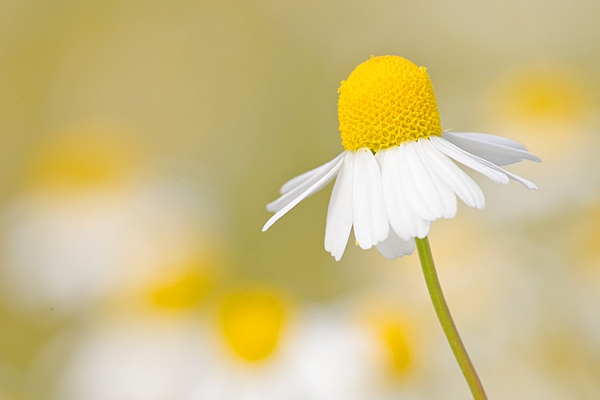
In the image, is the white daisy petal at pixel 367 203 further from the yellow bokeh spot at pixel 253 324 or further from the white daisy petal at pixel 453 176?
the yellow bokeh spot at pixel 253 324

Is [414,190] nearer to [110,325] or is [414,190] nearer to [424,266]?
[424,266]

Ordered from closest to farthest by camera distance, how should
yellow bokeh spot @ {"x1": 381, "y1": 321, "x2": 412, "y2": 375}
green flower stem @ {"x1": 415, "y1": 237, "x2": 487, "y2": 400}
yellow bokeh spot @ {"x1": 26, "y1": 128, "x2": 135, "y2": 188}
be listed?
1. green flower stem @ {"x1": 415, "y1": 237, "x2": 487, "y2": 400}
2. yellow bokeh spot @ {"x1": 381, "y1": 321, "x2": 412, "y2": 375}
3. yellow bokeh spot @ {"x1": 26, "y1": 128, "x2": 135, "y2": 188}

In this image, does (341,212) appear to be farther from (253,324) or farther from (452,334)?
(253,324)

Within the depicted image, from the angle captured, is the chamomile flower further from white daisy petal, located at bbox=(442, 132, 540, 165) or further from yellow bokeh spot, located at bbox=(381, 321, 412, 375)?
yellow bokeh spot, located at bbox=(381, 321, 412, 375)

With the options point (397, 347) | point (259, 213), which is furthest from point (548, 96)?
point (259, 213)

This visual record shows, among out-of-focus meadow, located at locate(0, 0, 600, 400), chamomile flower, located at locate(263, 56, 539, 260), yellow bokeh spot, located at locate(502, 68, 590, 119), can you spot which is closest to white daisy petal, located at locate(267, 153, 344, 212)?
chamomile flower, located at locate(263, 56, 539, 260)

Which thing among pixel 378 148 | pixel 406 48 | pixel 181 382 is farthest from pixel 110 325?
pixel 406 48
